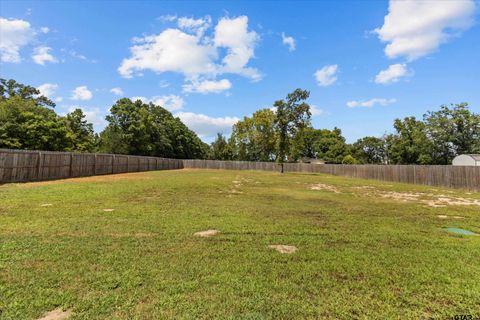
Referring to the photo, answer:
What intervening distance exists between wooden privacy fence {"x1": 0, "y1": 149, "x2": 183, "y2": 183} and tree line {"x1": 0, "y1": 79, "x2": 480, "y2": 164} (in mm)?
8635

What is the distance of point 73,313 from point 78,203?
20.1ft

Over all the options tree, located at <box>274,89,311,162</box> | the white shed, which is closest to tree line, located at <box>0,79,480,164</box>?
tree, located at <box>274,89,311,162</box>

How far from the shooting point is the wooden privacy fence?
43.4 feet

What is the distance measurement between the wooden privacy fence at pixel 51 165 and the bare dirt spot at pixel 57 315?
46.5 ft

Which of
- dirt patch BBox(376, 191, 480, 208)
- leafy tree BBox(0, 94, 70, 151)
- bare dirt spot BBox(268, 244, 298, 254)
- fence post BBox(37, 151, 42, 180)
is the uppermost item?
leafy tree BBox(0, 94, 70, 151)

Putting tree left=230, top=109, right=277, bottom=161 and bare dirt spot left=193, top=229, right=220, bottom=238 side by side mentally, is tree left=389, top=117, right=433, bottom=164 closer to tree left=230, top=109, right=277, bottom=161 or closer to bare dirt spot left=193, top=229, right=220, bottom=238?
tree left=230, top=109, right=277, bottom=161

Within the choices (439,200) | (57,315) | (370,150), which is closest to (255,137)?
(370,150)

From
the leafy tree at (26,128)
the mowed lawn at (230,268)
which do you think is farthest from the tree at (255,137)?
the mowed lawn at (230,268)

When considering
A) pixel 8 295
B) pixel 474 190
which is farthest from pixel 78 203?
pixel 474 190

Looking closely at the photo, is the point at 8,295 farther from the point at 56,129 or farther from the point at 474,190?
the point at 56,129

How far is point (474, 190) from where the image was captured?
1502 centimetres

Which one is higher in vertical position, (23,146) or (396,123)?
(396,123)

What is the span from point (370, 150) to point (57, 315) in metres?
66.6

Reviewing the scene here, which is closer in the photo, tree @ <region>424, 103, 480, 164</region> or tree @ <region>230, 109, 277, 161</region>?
tree @ <region>424, 103, 480, 164</region>
